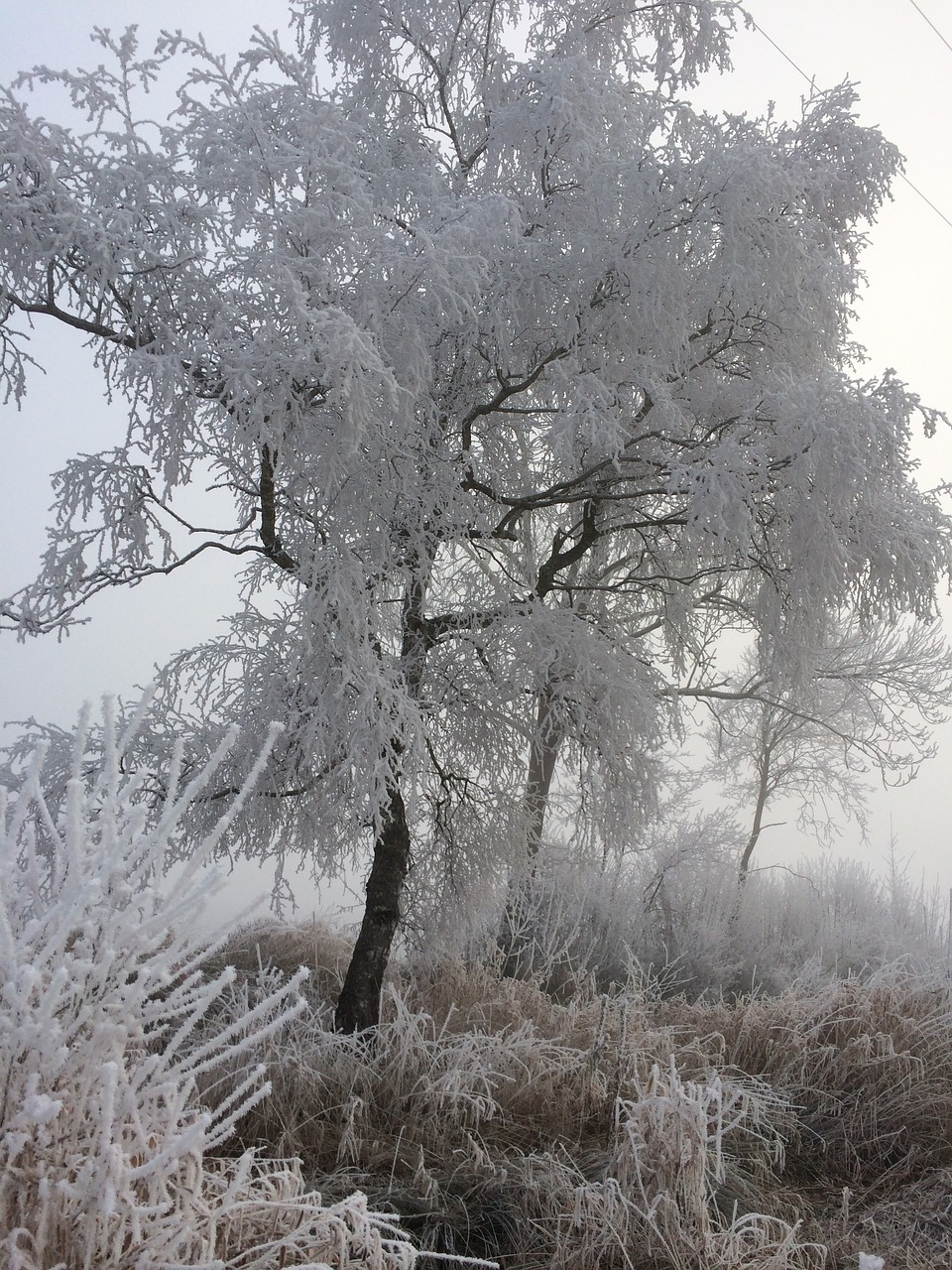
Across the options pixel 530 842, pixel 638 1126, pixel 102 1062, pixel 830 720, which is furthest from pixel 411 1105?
pixel 830 720

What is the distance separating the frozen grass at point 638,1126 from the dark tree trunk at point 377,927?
0.60 feet

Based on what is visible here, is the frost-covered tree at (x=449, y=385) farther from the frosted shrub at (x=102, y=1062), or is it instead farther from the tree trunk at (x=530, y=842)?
the frosted shrub at (x=102, y=1062)

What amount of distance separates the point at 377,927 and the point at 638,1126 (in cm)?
235

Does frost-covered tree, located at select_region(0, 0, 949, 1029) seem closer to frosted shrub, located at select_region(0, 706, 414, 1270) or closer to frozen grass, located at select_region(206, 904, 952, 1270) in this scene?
frozen grass, located at select_region(206, 904, 952, 1270)

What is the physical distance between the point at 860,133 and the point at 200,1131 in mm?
5372

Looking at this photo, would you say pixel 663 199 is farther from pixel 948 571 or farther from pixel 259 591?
pixel 259 591

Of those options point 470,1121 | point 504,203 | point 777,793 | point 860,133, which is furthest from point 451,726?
point 777,793

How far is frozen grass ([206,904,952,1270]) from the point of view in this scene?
10.2 ft

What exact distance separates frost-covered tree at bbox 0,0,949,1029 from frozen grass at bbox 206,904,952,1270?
3.28 feet

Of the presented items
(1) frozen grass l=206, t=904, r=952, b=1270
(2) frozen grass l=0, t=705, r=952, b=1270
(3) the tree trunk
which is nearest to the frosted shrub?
(2) frozen grass l=0, t=705, r=952, b=1270

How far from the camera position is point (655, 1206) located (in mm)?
3020

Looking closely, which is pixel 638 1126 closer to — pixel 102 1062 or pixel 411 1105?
pixel 411 1105

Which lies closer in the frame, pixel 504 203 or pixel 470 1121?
pixel 470 1121

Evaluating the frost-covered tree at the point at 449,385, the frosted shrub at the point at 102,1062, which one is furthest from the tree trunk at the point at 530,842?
the frosted shrub at the point at 102,1062
